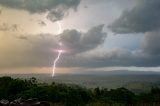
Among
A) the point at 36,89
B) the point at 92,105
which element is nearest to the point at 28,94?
the point at 36,89

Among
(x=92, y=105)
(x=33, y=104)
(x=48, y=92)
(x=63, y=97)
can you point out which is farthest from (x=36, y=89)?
(x=33, y=104)

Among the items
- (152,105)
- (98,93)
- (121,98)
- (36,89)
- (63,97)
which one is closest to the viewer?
(152,105)

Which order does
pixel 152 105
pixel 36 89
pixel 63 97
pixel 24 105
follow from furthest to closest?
pixel 36 89, pixel 63 97, pixel 152 105, pixel 24 105

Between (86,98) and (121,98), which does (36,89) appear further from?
(121,98)

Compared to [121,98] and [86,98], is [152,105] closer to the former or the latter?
[86,98]

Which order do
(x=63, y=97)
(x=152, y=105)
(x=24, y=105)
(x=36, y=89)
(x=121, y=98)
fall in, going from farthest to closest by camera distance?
1. (x=121, y=98)
2. (x=36, y=89)
3. (x=63, y=97)
4. (x=152, y=105)
5. (x=24, y=105)

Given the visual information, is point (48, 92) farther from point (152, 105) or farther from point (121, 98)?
point (152, 105)

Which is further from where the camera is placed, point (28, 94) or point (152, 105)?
point (28, 94)

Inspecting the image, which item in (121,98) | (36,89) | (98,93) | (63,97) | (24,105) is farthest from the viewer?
(98,93)

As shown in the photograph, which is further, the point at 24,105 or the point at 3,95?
the point at 3,95
